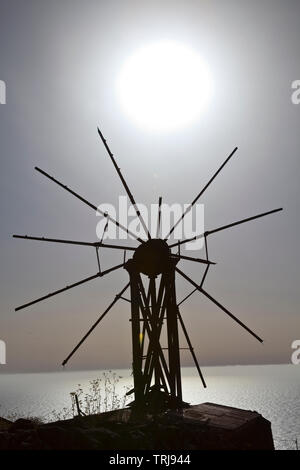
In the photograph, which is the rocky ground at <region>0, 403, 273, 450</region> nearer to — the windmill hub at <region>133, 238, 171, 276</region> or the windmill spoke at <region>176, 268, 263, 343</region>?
the windmill spoke at <region>176, 268, 263, 343</region>

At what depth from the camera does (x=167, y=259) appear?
1370 centimetres

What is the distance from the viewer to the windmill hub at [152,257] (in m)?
13.5

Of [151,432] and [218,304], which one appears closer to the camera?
[151,432]

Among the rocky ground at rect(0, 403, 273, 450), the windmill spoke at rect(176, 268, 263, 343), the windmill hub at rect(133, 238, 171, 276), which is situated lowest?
the rocky ground at rect(0, 403, 273, 450)

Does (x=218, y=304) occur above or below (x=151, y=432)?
above

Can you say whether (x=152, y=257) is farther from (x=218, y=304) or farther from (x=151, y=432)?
(x=151, y=432)

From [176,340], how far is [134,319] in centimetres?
189

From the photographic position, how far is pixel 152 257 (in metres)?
13.5

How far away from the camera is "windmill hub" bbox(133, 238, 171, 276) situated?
13.5m

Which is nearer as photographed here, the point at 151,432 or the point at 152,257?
the point at 151,432

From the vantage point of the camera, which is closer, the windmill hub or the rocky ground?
the rocky ground

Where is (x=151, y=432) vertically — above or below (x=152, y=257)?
below
